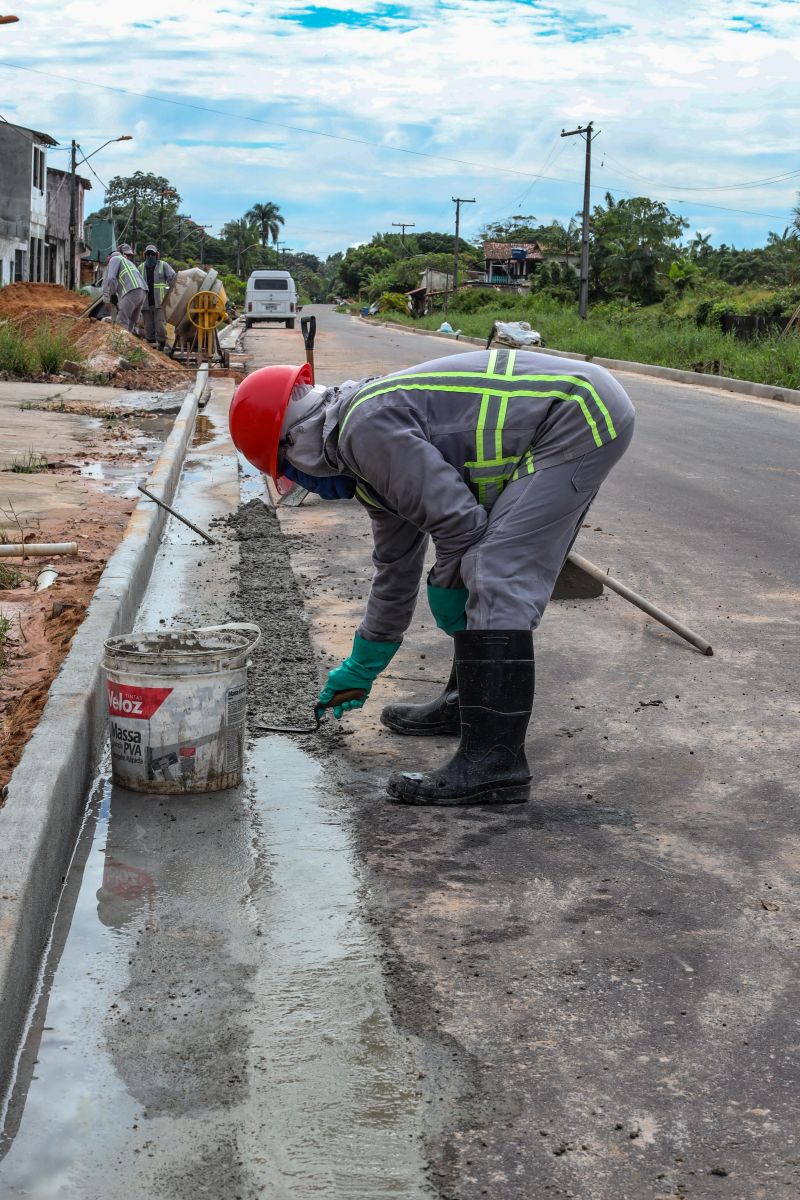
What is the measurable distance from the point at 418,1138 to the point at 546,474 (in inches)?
82.3

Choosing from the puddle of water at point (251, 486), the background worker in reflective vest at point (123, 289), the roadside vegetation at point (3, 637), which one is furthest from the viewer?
the background worker in reflective vest at point (123, 289)

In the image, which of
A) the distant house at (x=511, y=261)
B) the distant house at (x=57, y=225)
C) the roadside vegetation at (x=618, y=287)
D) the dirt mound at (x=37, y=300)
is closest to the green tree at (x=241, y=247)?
the roadside vegetation at (x=618, y=287)

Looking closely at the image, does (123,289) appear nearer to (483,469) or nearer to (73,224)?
(483,469)

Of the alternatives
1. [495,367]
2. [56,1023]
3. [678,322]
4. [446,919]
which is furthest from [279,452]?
[678,322]

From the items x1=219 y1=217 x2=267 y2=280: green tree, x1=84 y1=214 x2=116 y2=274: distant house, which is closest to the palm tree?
x1=219 y1=217 x2=267 y2=280: green tree

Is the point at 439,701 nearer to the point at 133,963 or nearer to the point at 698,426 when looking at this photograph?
the point at 133,963

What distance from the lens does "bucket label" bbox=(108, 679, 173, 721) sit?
13.0ft

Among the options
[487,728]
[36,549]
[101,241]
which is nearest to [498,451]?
[487,728]

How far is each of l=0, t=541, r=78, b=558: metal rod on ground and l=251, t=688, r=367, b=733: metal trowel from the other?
9.39 ft

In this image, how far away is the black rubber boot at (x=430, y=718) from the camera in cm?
477

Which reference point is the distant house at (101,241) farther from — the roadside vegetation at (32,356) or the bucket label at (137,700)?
the bucket label at (137,700)

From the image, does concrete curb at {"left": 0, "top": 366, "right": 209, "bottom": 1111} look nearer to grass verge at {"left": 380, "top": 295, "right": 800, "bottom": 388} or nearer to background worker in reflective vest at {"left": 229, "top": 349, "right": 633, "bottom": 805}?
background worker in reflective vest at {"left": 229, "top": 349, "right": 633, "bottom": 805}

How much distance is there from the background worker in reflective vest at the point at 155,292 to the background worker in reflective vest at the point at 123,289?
270mm

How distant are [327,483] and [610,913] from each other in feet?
5.16
